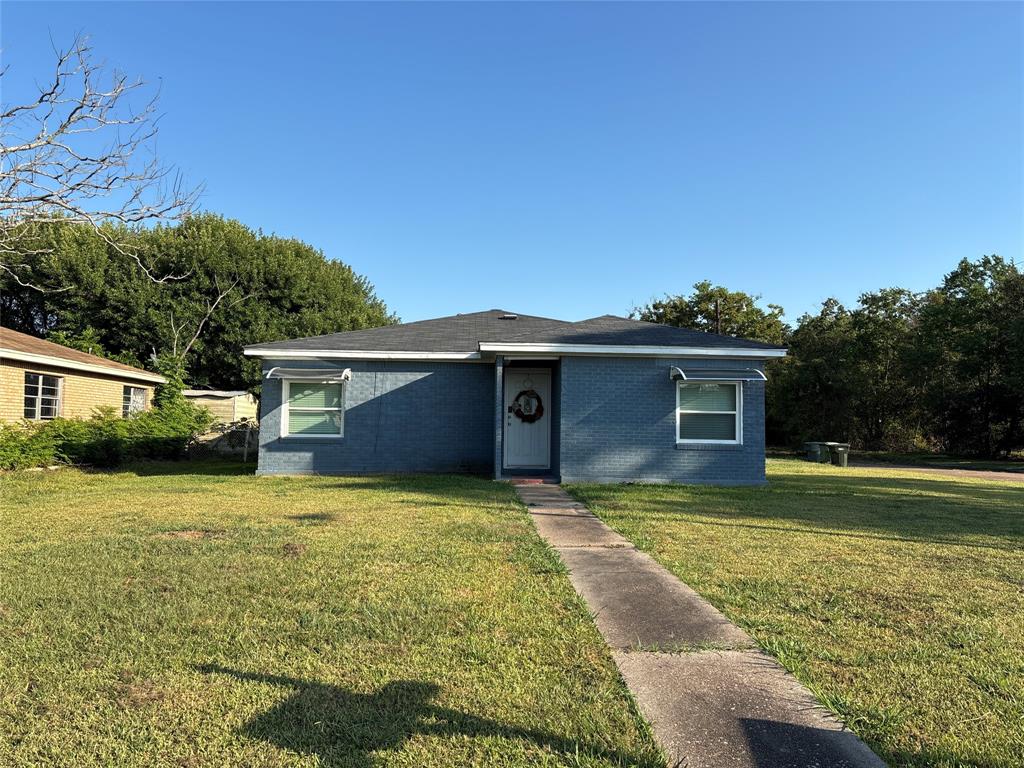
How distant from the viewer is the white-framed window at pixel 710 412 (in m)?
11.8

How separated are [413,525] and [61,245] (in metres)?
24.5

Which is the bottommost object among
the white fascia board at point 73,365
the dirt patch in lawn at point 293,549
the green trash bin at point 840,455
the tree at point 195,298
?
the dirt patch in lawn at point 293,549

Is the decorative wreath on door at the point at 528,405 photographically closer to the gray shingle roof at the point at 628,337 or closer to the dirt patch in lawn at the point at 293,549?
the gray shingle roof at the point at 628,337

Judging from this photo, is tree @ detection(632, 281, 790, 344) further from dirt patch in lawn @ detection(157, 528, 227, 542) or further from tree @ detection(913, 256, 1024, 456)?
dirt patch in lawn @ detection(157, 528, 227, 542)

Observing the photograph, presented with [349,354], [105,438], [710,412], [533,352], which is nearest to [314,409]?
[349,354]

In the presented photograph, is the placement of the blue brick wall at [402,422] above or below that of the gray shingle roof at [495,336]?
below

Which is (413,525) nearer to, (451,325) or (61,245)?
(451,325)

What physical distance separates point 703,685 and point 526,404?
1024 cm

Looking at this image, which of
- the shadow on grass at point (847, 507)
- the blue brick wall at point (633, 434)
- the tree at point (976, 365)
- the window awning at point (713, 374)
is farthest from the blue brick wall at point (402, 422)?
the tree at point (976, 365)

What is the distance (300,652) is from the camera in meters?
3.29

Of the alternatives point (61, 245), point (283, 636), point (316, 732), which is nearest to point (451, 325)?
point (283, 636)

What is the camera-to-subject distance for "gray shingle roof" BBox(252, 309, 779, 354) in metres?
11.7

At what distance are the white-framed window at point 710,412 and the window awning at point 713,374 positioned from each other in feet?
0.84

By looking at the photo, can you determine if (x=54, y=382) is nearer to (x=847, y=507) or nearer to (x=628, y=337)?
(x=628, y=337)
